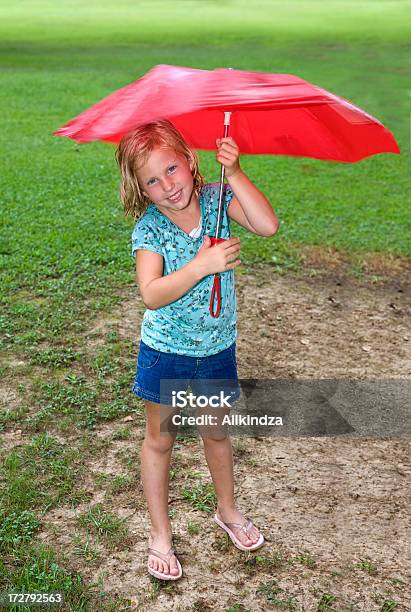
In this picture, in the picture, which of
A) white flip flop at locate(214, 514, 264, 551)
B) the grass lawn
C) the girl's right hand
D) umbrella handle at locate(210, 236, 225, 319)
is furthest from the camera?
the grass lawn

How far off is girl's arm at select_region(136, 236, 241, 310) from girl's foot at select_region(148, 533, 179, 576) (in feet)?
2.98

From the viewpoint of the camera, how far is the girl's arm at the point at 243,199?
266 centimetres

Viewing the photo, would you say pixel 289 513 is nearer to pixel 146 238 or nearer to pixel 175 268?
pixel 175 268

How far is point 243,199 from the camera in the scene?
2.71m

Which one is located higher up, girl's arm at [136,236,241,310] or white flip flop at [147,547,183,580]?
girl's arm at [136,236,241,310]

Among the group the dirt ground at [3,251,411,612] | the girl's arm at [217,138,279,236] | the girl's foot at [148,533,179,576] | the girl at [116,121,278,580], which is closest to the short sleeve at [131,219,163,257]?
the girl at [116,121,278,580]

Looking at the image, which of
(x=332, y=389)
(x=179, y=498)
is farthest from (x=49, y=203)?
(x=179, y=498)

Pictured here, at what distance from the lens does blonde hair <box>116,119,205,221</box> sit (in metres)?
2.58

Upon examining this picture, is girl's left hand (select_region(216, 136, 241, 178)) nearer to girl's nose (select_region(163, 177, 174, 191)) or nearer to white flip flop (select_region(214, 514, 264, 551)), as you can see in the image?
girl's nose (select_region(163, 177, 174, 191))

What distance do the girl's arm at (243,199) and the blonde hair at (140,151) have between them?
0.37 feet

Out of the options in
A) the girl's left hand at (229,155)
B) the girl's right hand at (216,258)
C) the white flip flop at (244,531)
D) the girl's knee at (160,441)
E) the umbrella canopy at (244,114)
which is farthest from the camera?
the white flip flop at (244,531)

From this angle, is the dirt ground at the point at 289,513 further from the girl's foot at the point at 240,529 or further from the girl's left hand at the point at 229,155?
the girl's left hand at the point at 229,155

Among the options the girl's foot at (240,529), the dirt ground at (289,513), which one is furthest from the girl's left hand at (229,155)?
the dirt ground at (289,513)

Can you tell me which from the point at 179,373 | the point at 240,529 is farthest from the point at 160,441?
the point at 240,529
